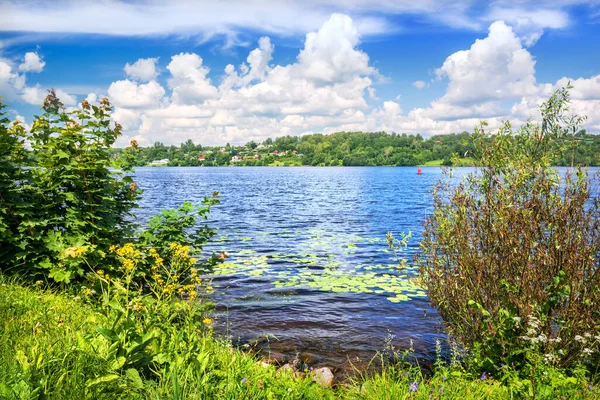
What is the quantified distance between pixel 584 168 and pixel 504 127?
4.47 feet

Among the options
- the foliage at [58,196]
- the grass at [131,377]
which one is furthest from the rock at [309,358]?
the foliage at [58,196]

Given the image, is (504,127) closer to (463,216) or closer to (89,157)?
(463,216)

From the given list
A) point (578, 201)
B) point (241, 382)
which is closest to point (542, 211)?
point (578, 201)

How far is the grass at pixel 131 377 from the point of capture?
166 inches

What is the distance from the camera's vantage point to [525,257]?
6344mm

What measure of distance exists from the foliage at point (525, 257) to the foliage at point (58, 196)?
6.88m

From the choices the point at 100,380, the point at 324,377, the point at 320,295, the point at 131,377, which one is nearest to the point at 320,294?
the point at 320,295

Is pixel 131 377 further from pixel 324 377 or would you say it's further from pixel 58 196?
pixel 58 196

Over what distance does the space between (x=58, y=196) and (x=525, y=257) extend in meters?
8.75

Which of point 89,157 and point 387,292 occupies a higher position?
point 89,157

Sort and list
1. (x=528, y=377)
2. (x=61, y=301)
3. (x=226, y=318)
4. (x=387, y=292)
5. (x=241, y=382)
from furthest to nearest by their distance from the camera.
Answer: (x=387, y=292) → (x=226, y=318) → (x=61, y=301) → (x=528, y=377) → (x=241, y=382)

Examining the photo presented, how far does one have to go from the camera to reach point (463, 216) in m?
7.11

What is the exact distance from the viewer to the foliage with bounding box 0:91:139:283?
28.6 ft

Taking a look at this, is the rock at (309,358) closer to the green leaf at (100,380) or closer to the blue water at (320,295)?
the blue water at (320,295)
